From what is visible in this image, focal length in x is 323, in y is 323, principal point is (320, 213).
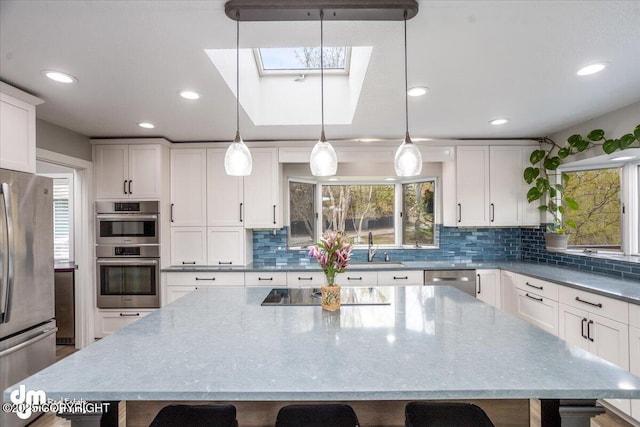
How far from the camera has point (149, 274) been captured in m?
3.62

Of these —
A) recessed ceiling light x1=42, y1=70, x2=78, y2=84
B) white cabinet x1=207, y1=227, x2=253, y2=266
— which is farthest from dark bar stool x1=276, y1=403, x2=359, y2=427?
white cabinet x1=207, y1=227, x2=253, y2=266

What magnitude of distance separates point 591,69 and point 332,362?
2369mm

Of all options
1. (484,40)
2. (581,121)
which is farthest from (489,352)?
(581,121)

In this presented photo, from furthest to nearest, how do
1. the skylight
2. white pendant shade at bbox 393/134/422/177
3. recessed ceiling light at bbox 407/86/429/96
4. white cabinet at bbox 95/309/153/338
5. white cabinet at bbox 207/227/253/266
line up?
white cabinet at bbox 207/227/253/266
white cabinet at bbox 95/309/153/338
the skylight
recessed ceiling light at bbox 407/86/429/96
white pendant shade at bbox 393/134/422/177

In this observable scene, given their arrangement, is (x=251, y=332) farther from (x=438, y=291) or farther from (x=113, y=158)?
(x=113, y=158)

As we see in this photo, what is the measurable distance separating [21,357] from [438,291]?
2.93m

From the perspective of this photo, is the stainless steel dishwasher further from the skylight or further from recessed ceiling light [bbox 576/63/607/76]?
the skylight

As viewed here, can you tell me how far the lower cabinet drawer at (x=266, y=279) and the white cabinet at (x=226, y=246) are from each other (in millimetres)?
277

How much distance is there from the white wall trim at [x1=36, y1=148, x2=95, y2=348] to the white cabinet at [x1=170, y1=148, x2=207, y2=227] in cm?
85

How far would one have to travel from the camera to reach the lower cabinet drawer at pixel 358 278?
141 inches

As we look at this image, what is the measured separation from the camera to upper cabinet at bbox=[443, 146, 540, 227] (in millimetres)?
3877

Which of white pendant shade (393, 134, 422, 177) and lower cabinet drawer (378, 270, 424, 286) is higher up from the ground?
white pendant shade (393, 134, 422, 177)

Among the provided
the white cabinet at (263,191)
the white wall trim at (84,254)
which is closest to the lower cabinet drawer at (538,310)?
the white cabinet at (263,191)

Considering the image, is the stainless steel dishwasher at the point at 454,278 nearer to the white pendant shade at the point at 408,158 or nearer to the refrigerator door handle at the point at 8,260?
the white pendant shade at the point at 408,158
